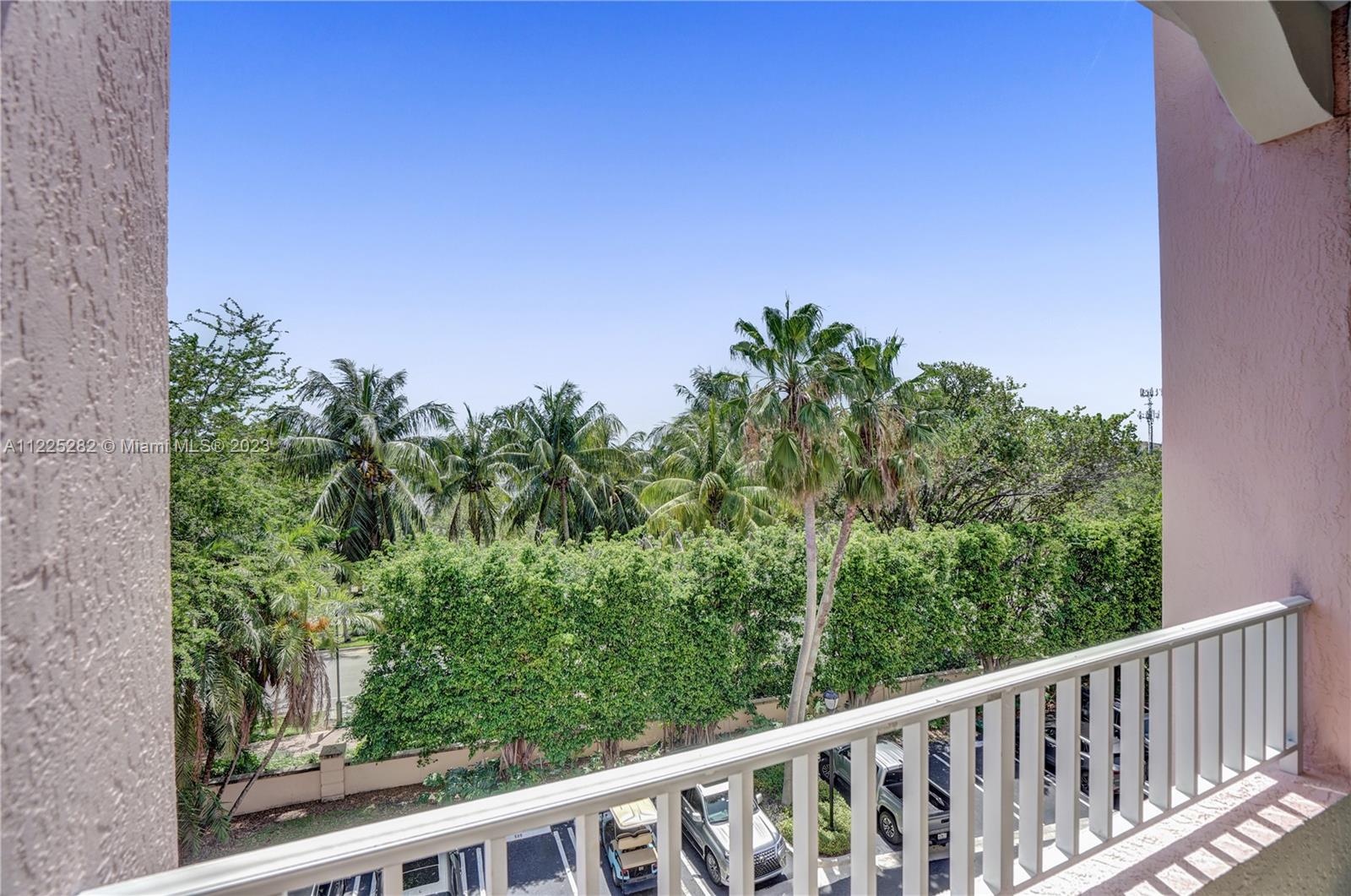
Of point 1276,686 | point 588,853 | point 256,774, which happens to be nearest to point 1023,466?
point 1276,686

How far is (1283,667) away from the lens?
1702 mm

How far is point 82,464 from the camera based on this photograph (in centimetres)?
51

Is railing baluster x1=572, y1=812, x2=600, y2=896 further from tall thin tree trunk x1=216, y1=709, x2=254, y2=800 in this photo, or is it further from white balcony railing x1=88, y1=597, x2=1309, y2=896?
tall thin tree trunk x1=216, y1=709, x2=254, y2=800

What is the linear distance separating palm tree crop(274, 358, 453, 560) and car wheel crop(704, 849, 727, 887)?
10.2m

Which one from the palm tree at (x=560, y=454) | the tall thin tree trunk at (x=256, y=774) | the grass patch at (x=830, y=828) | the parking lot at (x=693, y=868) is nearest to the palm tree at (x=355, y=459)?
the palm tree at (x=560, y=454)

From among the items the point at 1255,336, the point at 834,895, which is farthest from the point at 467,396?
the point at 1255,336

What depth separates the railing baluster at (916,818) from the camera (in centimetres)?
104

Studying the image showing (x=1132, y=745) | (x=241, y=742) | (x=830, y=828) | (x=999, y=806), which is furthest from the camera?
(x=241, y=742)

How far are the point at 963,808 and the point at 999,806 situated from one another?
0.11 meters

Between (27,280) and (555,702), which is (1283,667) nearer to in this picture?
(27,280)

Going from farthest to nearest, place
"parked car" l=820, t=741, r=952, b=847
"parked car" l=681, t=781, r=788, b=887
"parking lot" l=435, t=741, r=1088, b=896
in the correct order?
1. "parking lot" l=435, t=741, r=1088, b=896
2. "parked car" l=681, t=781, r=788, b=887
3. "parked car" l=820, t=741, r=952, b=847

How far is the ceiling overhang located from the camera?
159cm

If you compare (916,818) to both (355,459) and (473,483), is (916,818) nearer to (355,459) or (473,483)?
(473,483)

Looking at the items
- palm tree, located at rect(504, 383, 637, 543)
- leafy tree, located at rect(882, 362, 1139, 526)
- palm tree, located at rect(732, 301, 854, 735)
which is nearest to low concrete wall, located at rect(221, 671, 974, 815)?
palm tree, located at rect(732, 301, 854, 735)
